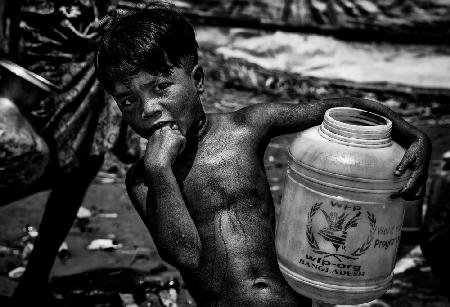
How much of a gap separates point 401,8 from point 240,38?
210cm

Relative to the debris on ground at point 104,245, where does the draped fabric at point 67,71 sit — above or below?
above

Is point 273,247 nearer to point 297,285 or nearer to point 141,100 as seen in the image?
point 297,285

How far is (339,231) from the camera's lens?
236 cm

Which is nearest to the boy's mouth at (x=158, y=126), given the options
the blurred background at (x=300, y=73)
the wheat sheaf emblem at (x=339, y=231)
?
the wheat sheaf emblem at (x=339, y=231)

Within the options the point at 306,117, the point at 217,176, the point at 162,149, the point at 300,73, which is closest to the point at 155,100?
the point at 162,149

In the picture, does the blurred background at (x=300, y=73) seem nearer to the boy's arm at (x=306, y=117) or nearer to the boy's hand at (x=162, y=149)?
the boy's arm at (x=306, y=117)

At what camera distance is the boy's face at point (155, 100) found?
2496 mm

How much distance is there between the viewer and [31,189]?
3928 mm

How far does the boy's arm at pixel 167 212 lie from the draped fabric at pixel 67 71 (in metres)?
1.62

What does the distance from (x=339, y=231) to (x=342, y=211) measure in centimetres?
7

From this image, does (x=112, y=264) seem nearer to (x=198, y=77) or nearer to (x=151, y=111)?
(x=198, y=77)

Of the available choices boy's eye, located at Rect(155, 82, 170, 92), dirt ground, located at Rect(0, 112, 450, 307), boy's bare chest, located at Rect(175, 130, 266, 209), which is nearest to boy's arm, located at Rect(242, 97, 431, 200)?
boy's bare chest, located at Rect(175, 130, 266, 209)

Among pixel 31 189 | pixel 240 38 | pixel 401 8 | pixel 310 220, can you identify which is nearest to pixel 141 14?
pixel 310 220

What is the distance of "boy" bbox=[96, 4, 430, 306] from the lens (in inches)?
98.0
